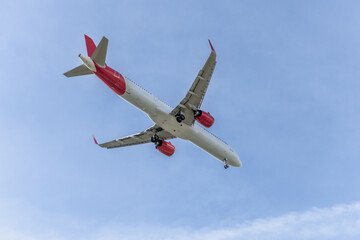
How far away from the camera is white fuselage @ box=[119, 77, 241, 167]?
1621 inches

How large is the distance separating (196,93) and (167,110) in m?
3.80

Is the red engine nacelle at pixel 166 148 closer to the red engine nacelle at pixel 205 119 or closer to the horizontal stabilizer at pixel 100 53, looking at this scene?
the red engine nacelle at pixel 205 119

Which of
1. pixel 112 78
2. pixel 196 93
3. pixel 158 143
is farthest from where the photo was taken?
pixel 158 143

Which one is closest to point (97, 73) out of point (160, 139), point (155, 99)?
point (155, 99)

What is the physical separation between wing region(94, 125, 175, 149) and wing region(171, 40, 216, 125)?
5452 millimetres

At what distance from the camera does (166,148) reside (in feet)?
164

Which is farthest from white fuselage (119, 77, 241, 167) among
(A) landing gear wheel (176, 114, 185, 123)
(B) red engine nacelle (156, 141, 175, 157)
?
(B) red engine nacelle (156, 141, 175, 157)

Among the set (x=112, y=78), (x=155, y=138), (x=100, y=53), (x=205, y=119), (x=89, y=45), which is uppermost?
(x=89, y=45)

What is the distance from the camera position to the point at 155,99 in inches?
1677

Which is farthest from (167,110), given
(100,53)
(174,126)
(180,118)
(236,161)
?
(236,161)

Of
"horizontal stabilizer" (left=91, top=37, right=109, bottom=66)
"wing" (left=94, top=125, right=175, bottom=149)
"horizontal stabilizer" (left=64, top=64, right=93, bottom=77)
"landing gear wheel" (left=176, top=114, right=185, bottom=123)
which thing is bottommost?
"landing gear wheel" (left=176, top=114, right=185, bottom=123)

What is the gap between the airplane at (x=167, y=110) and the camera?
127 ft

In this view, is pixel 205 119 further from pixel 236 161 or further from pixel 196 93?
pixel 236 161

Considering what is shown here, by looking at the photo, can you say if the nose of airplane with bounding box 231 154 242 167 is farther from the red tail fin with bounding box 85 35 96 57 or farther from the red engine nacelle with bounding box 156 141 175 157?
the red tail fin with bounding box 85 35 96 57
